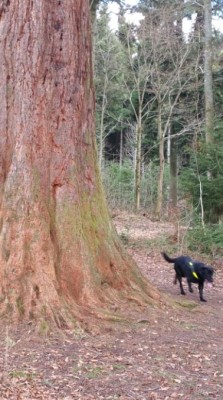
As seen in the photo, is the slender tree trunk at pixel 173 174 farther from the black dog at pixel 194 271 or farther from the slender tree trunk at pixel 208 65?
the black dog at pixel 194 271

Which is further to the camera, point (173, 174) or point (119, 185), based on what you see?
point (119, 185)

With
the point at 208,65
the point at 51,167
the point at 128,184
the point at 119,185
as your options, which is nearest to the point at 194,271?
the point at 51,167

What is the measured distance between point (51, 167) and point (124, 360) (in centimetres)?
285

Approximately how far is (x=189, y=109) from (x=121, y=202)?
23.9 feet

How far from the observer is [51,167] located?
6.92 metres

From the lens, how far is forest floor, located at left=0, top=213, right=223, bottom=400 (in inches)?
182

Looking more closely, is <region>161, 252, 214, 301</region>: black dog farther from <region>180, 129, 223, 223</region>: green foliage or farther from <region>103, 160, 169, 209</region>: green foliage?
<region>103, 160, 169, 209</region>: green foliage

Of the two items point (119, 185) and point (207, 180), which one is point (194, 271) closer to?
point (207, 180)

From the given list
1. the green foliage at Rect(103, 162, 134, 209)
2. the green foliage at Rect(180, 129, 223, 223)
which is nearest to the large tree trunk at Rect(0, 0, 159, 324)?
the green foliage at Rect(180, 129, 223, 223)

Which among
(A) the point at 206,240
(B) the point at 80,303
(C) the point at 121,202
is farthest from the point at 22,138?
(C) the point at 121,202

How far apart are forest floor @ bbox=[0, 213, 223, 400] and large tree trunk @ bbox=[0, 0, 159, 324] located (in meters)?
0.65

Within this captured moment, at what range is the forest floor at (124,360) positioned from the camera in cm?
462

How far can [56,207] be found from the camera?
688cm

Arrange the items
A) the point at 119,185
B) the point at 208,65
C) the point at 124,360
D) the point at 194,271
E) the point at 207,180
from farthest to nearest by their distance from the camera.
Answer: the point at 119,185
the point at 208,65
the point at 207,180
the point at 194,271
the point at 124,360
